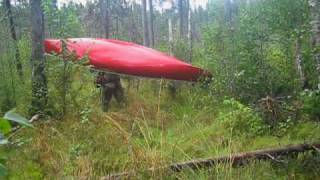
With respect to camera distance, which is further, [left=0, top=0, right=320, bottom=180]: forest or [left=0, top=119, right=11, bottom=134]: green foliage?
[left=0, top=0, right=320, bottom=180]: forest

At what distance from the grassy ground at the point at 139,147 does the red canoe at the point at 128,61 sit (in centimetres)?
105

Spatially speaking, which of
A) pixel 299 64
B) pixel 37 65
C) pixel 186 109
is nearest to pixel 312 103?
pixel 299 64

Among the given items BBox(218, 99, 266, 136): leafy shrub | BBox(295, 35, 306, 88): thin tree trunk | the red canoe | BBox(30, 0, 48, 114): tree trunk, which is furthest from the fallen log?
the red canoe

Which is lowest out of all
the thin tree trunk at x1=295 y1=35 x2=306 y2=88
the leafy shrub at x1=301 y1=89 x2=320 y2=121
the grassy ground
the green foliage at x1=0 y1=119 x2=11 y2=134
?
the grassy ground

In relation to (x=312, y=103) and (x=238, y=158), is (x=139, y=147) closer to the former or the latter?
(x=238, y=158)

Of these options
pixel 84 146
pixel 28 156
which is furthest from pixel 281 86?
pixel 28 156

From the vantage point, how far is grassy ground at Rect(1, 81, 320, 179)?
3.73 meters

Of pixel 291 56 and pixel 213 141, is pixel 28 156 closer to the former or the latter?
pixel 213 141

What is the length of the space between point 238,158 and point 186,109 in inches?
138

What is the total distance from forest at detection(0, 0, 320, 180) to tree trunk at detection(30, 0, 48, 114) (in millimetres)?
15

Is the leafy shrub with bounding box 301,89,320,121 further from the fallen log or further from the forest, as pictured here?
the fallen log

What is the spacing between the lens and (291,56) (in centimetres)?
679

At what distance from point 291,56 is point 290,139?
2488mm

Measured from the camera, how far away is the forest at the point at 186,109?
3.86 meters
